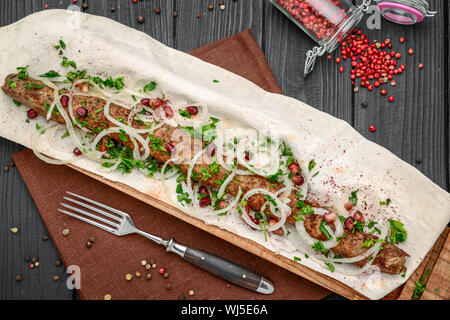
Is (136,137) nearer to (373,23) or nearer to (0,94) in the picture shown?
(0,94)

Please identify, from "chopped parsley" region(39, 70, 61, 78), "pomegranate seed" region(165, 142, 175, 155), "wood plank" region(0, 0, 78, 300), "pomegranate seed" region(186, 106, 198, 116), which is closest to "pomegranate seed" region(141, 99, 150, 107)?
"pomegranate seed" region(186, 106, 198, 116)

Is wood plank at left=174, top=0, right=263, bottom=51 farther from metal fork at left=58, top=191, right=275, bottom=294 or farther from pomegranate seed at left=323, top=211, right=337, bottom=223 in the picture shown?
pomegranate seed at left=323, top=211, right=337, bottom=223

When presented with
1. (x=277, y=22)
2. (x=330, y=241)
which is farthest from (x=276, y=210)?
(x=277, y=22)

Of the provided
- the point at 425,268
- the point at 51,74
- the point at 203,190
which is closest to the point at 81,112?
the point at 51,74

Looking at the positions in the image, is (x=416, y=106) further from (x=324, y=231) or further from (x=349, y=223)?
(x=324, y=231)

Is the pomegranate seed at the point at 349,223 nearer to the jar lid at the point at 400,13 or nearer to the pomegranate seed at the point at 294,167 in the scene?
the pomegranate seed at the point at 294,167

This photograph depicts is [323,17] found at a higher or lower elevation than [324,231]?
higher

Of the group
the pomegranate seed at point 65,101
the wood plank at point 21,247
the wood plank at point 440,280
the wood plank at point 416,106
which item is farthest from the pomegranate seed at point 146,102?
the wood plank at point 440,280
